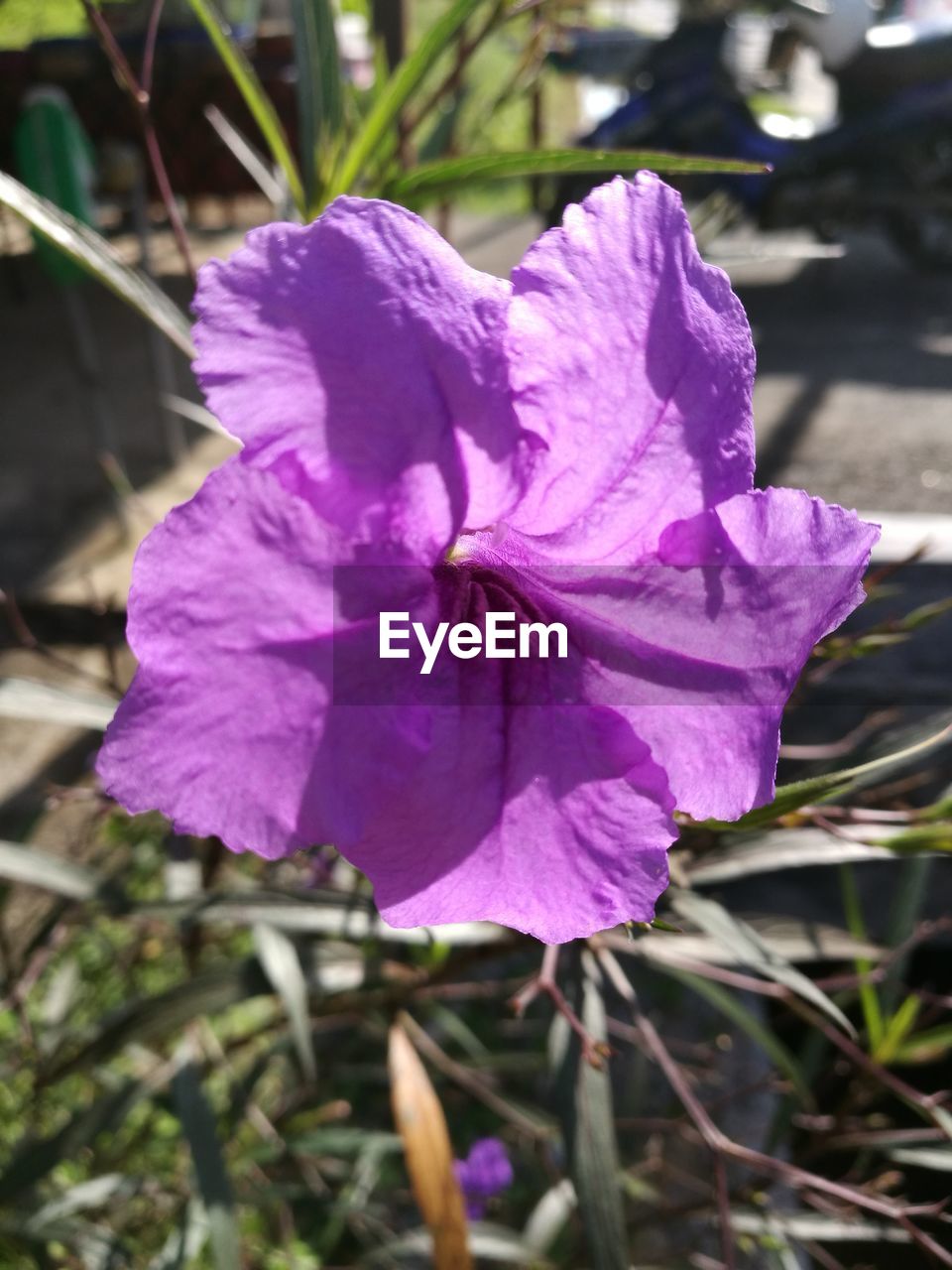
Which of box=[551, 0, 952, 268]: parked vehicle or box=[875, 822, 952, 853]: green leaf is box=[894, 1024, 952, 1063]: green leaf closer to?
box=[875, 822, 952, 853]: green leaf

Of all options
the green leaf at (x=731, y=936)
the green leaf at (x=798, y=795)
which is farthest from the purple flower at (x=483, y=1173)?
the green leaf at (x=798, y=795)

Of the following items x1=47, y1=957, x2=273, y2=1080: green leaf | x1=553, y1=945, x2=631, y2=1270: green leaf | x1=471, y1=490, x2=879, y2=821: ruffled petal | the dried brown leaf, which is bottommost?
the dried brown leaf

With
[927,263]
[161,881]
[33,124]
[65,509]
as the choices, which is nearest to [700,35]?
[927,263]

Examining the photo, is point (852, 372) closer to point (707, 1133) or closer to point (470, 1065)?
Result: point (470, 1065)

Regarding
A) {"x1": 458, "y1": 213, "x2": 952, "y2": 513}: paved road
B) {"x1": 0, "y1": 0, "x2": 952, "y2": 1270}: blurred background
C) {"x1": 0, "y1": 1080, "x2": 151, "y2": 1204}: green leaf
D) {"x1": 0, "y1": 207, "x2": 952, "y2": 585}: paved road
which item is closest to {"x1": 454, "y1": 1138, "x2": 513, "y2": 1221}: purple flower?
{"x1": 0, "y1": 0, "x2": 952, "y2": 1270}: blurred background

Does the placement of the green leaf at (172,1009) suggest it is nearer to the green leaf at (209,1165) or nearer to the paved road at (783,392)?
the green leaf at (209,1165)

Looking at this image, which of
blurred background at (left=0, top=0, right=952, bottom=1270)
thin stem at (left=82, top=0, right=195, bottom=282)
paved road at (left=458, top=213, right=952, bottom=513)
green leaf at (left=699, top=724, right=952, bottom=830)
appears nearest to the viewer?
green leaf at (left=699, top=724, right=952, bottom=830)
